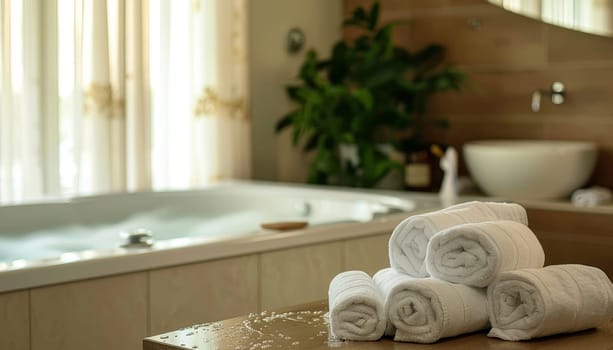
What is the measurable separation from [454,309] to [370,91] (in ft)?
9.61

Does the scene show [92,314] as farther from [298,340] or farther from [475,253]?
[475,253]

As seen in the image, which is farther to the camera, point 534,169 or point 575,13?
point 575,13

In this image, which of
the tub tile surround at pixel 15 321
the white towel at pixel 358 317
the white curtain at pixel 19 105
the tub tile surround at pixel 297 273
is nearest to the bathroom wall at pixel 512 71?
the tub tile surround at pixel 297 273

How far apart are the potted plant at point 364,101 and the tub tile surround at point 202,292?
1.55 m

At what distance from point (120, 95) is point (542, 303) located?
2.60 metres

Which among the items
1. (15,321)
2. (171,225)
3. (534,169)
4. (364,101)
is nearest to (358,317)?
(15,321)

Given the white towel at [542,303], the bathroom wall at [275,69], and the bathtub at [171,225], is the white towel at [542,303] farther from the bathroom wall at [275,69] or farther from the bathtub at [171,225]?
the bathroom wall at [275,69]

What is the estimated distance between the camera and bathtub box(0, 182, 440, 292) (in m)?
2.10

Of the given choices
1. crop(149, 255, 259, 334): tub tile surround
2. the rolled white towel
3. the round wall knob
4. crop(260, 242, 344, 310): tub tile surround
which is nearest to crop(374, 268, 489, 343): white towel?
the rolled white towel

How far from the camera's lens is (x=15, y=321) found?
1.93m

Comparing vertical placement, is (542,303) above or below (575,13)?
below

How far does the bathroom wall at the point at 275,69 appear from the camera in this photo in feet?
13.7

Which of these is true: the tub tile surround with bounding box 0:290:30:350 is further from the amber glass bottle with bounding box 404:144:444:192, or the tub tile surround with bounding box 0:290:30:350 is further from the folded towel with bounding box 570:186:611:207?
the amber glass bottle with bounding box 404:144:444:192

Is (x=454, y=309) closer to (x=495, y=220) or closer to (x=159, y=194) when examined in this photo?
(x=495, y=220)
